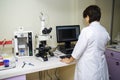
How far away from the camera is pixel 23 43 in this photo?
82.0 inches

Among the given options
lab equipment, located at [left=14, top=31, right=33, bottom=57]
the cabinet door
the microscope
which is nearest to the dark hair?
the microscope

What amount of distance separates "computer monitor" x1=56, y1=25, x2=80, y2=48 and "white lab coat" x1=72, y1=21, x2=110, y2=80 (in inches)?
27.6

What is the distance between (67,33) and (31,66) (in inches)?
38.1

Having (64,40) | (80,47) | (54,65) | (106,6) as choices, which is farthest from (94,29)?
(106,6)

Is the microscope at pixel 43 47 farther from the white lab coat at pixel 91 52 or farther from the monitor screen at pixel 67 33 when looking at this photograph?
the white lab coat at pixel 91 52

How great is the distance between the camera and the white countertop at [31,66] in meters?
1.50

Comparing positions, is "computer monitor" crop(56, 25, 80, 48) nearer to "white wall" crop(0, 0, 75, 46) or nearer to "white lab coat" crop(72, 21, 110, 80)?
"white wall" crop(0, 0, 75, 46)

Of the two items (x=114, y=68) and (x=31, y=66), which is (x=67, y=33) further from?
(x=114, y=68)

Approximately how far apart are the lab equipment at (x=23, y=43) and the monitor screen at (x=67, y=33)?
1.64ft

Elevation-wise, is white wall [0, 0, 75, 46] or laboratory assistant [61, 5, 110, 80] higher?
white wall [0, 0, 75, 46]

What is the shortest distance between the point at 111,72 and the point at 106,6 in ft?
4.44

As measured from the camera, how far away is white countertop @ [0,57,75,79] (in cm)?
150

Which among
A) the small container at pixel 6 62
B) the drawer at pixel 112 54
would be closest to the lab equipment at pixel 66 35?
the drawer at pixel 112 54

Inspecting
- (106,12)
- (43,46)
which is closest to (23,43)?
(43,46)
